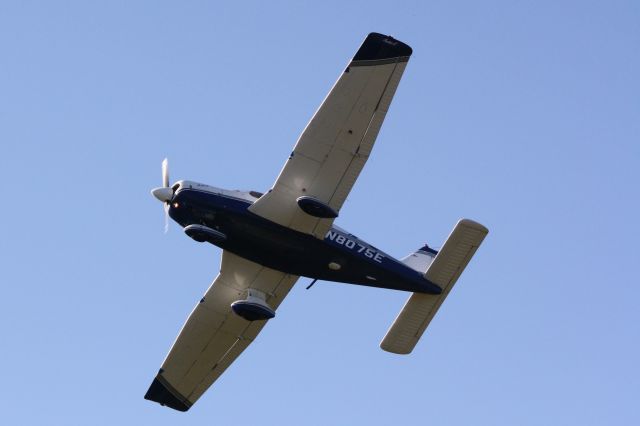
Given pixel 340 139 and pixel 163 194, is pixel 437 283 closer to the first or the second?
pixel 340 139

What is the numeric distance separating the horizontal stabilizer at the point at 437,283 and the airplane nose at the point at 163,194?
718cm

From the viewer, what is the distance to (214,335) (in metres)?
33.2

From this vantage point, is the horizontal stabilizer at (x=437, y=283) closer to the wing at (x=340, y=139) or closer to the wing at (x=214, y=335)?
the wing at (x=214, y=335)

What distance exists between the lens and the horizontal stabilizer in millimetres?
30734

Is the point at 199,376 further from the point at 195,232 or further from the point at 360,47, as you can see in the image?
the point at 360,47

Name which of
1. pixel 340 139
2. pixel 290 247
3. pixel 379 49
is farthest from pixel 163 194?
pixel 379 49

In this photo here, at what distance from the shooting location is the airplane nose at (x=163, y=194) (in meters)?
30.1

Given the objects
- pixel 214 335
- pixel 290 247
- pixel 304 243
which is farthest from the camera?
pixel 214 335

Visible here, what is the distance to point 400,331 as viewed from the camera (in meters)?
32.0

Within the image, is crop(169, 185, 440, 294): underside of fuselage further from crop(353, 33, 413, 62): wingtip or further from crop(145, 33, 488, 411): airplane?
crop(353, 33, 413, 62): wingtip

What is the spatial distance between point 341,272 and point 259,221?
9.05ft

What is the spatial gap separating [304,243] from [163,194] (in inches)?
154

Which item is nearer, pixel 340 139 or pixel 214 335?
pixel 340 139

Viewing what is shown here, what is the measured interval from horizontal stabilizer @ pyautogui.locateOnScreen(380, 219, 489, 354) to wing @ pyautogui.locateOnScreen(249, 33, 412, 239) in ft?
11.3
